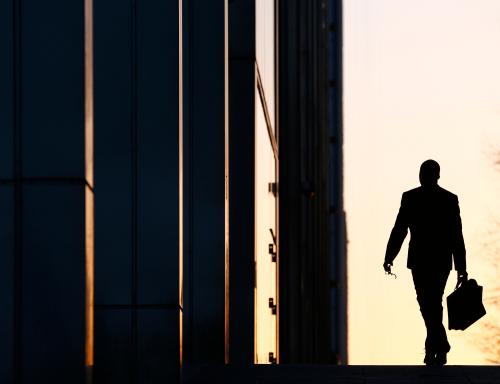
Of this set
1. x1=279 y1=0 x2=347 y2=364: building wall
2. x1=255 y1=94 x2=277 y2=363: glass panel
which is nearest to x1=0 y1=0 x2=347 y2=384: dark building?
x1=255 y1=94 x2=277 y2=363: glass panel

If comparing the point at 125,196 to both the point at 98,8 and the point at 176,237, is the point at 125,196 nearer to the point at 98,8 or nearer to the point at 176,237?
the point at 176,237

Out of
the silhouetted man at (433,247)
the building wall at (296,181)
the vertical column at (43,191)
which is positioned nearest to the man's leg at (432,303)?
the silhouetted man at (433,247)

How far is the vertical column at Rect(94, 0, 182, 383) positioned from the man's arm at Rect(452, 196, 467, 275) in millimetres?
3000

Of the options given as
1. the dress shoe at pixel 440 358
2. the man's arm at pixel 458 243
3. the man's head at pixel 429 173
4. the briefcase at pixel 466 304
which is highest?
the man's head at pixel 429 173

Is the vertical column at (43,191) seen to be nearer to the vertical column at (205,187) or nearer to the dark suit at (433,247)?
the dark suit at (433,247)

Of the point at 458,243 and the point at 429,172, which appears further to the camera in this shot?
the point at 458,243

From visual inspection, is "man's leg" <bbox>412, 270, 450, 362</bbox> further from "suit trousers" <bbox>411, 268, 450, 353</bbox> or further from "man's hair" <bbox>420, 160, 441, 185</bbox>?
"man's hair" <bbox>420, 160, 441, 185</bbox>

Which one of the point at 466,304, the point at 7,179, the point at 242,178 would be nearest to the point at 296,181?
the point at 242,178

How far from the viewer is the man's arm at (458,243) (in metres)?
14.1

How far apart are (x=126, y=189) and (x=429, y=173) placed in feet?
9.81

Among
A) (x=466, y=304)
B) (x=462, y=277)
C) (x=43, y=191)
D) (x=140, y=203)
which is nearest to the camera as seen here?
(x=43, y=191)

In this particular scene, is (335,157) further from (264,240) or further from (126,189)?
(126,189)

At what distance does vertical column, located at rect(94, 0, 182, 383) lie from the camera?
1203 cm

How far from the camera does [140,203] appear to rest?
480 inches
